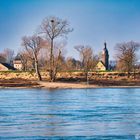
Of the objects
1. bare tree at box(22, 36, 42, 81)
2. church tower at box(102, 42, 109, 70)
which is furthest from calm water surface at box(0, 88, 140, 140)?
church tower at box(102, 42, 109, 70)

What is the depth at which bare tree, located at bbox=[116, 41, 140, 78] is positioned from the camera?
110069 mm

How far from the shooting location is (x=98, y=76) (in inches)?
4146

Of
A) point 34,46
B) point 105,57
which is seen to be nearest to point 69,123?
point 34,46

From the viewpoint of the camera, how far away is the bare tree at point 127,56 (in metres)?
110

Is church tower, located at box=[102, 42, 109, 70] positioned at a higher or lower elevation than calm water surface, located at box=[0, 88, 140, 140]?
higher

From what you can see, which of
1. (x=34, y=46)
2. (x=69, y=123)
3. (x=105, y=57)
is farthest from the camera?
(x=105, y=57)

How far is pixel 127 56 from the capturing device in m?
115

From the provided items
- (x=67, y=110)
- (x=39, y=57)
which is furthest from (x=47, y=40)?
(x=67, y=110)

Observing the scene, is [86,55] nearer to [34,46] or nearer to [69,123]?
[34,46]

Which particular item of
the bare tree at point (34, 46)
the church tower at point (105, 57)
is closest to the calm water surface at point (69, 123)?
the bare tree at point (34, 46)

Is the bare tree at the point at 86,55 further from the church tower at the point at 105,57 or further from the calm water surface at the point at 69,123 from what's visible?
the calm water surface at the point at 69,123

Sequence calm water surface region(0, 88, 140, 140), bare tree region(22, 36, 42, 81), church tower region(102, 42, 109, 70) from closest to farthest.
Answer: calm water surface region(0, 88, 140, 140) < bare tree region(22, 36, 42, 81) < church tower region(102, 42, 109, 70)

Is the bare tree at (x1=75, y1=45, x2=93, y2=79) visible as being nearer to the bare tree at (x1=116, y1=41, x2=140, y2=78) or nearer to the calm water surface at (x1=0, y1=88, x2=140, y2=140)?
the bare tree at (x1=116, y1=41, x2=140, y2=78)

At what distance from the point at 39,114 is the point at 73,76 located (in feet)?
224
